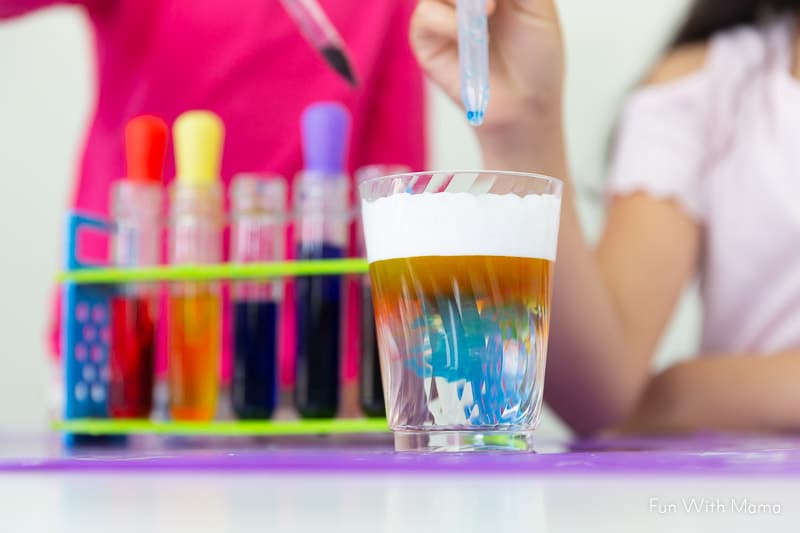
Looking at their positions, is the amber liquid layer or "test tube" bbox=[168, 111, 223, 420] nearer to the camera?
the amber liquid layer

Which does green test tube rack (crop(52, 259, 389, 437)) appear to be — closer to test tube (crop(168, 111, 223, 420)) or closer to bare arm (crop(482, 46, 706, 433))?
test tube (crop(168, 111, 223, 420))

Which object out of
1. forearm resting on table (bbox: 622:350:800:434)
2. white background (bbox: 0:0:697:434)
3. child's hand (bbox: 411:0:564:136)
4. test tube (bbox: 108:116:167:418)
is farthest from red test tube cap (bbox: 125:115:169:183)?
white background (bbox: 0:0:697:434)

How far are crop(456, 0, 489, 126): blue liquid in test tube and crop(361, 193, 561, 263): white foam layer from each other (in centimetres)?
5

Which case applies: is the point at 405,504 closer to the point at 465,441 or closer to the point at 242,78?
the point at 465,441

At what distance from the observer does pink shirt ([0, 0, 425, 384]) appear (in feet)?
2.71

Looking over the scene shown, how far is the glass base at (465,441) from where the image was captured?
31 cm

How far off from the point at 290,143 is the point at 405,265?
A: 1.83 feet

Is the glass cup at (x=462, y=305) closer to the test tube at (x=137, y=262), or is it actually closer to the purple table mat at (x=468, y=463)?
the purple table mat at (x=468, y=463)

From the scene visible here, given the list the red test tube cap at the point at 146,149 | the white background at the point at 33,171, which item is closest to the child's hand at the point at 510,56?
the red test tube cap at the point at 146,149

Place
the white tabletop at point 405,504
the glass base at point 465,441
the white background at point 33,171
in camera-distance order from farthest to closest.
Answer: the white background at point 33,171, the glass base at point 465,441, the white tabletop at point 405,504

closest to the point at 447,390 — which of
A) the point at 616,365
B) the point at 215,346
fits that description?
the point at 215,346

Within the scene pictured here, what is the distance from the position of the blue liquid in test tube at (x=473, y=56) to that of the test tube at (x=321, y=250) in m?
0.19

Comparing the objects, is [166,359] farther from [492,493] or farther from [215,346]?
[492,493]

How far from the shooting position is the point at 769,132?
0.89 metres
